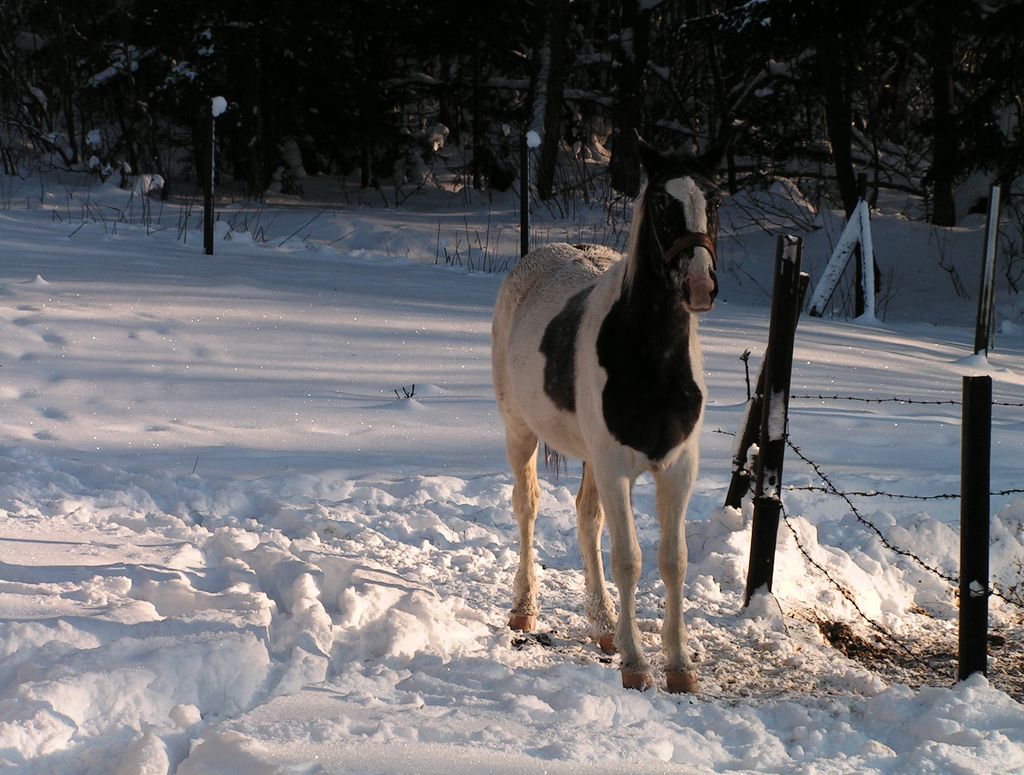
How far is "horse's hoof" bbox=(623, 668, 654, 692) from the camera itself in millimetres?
4027

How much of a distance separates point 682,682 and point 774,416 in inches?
54.6

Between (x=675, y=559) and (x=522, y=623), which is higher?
(x=675, y=559)

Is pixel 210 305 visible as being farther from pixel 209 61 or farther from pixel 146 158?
pixel 146 158

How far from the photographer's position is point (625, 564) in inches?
165

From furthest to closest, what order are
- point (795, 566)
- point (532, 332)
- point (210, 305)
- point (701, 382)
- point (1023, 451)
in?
point (210, 305), point (1023, 451), point (795, 566), point (532, 332), point (701, 382)

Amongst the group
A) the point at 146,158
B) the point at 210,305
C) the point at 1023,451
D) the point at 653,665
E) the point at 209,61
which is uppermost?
the point at 209,61

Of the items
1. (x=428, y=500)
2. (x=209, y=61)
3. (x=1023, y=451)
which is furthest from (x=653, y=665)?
(x=209, y=61)

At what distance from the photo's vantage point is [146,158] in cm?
2308

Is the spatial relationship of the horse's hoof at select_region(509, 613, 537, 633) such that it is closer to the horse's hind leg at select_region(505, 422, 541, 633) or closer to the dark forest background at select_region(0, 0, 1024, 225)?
the horse's hind leg at select_region(505, 422, 541, 633)

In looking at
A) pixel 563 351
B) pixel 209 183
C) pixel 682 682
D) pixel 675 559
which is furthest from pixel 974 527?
pixel 209 183

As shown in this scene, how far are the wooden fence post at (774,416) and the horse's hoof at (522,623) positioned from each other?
103cm

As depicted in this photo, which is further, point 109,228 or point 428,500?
point 109,228

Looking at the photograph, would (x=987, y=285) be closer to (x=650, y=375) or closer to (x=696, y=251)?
(x=650, y=375)

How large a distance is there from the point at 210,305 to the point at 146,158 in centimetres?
1446
